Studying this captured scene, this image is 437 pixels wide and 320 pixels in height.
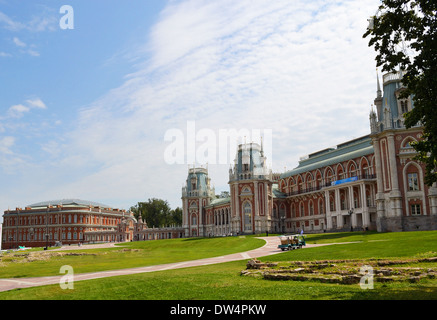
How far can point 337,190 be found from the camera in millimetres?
73000

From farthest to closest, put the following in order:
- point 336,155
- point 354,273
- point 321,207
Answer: point 336,155, point 321,207, point 354,273

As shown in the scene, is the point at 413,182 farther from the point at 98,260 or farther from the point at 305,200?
the point at 98,260

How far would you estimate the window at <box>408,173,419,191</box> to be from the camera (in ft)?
179

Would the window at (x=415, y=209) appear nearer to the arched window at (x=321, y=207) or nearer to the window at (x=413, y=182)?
the window at (x=413, y=182)

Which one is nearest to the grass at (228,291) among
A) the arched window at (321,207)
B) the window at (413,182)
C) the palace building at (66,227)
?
the window at (413,182)

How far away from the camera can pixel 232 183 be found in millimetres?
89250

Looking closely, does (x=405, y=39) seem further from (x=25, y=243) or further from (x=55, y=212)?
(x=25, y=243)

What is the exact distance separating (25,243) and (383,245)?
124 m

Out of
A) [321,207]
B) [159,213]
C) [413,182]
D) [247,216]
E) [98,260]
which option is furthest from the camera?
[159,213]

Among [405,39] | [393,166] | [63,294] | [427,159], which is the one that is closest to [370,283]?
[427,159]

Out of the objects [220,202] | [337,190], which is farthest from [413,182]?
[220,202]

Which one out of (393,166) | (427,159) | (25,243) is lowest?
(25,243)

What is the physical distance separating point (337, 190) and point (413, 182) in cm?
1900
